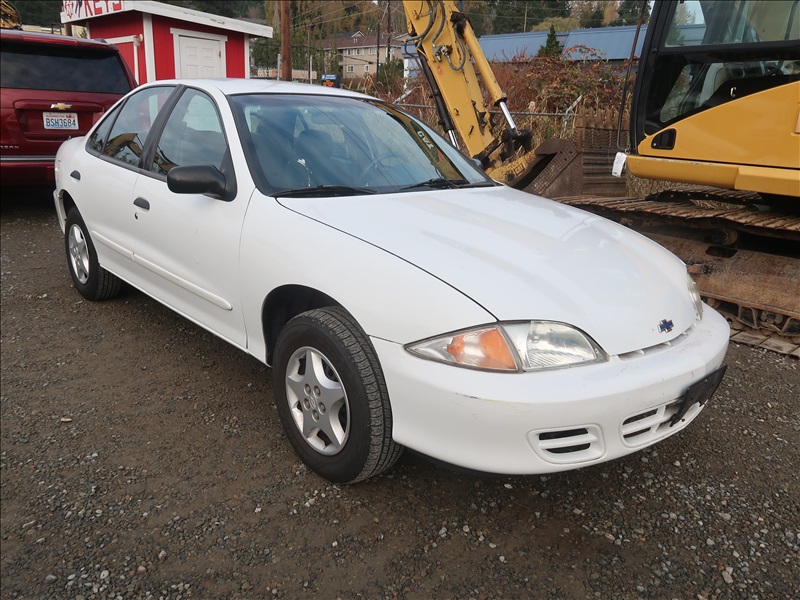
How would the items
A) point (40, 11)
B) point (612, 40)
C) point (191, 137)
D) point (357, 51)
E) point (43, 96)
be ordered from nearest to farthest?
point (191, 137) < point (43, 96) < point (612, 40) < point (40, 11) < point (357, 51)

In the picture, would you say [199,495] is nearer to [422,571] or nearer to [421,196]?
[422,571]

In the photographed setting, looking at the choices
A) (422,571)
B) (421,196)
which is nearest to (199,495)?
(422,571)

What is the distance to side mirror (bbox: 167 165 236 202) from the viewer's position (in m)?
2.82

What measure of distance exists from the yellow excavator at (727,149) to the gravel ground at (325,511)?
1.49 meters

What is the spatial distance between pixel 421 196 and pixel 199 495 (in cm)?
170

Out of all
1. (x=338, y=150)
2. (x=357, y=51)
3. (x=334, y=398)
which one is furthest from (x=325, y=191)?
(x=357, y=51)

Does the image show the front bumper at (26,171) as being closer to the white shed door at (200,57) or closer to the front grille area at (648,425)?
the front grille area at (648,425)

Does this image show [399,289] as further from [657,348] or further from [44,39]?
[44,39]

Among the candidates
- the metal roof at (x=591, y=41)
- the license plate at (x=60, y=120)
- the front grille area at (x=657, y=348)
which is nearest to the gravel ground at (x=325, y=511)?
the front grille area at (x=657, y=348)

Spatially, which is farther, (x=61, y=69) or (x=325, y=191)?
(x=61, y=69)

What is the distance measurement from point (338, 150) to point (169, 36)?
1269cm

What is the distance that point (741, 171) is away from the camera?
440 cm

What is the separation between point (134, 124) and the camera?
13.4ft

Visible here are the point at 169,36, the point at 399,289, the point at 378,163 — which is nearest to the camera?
the point at 399,289
